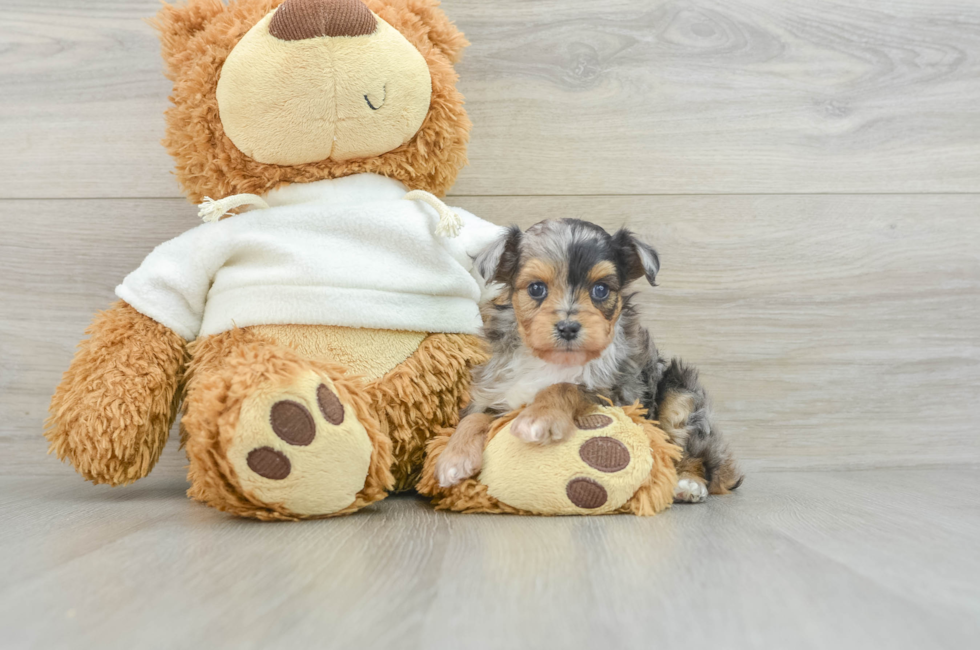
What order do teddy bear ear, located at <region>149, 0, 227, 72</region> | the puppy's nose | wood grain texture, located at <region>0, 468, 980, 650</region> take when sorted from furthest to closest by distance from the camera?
teddy bear ear, located at <region>149, 0, 227, 72</region> < the puppy's nose < wood grain texture, located at <region>0, 468, 980, 650</region>

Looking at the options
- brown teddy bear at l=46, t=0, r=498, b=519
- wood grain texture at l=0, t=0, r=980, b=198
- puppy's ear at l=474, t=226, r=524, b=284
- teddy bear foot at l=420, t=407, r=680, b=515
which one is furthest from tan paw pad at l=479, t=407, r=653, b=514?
wood grain texture at l=0, t=0, r=980, b=198

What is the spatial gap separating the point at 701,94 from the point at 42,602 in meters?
1.81

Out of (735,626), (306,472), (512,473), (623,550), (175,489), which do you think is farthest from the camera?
(175,489)

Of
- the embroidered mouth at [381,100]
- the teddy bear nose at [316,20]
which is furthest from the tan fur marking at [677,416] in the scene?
the teddy bear nose at [316,20]

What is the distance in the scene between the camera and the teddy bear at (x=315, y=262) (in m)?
1.40

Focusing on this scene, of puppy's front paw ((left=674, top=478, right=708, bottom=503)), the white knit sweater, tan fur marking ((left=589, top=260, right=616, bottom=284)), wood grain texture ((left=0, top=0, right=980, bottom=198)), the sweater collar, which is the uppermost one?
wood grain texture ((left=0, top=0, right=980, bottom=198))

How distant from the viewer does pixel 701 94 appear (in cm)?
198

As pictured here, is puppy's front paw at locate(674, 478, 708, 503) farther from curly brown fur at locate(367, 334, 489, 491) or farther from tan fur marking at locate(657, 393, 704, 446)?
curly brown fur at locate(367, 334, 489, 491)

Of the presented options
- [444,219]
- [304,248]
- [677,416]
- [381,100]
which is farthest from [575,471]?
[381,100]

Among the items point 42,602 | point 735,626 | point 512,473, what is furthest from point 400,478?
point 735,626

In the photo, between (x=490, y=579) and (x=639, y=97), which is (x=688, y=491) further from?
(x=639, y=97)

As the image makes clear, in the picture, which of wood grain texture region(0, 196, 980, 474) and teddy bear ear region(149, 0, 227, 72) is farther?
wood grain texture region(0, 196, 980, 474)

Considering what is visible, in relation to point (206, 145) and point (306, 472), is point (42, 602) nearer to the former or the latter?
point (306, 472)

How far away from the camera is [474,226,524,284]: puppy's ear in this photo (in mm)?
1441
